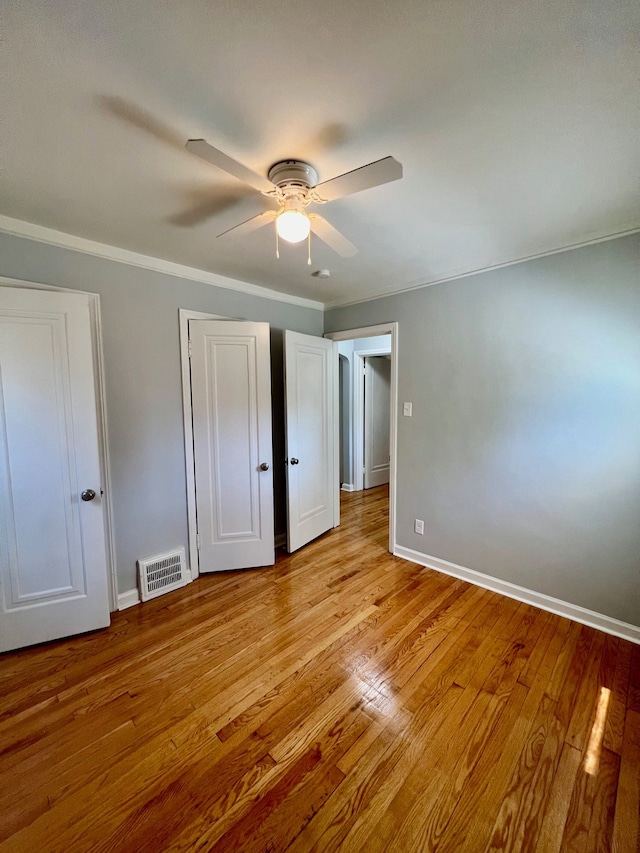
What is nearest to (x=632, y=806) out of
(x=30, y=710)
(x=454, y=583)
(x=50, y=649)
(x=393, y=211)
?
(x=454, y=583)

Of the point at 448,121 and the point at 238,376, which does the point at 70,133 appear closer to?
the point at 448,121

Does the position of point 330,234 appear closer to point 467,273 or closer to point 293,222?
point 293,222

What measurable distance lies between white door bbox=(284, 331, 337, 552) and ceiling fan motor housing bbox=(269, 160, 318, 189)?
1.54 meters

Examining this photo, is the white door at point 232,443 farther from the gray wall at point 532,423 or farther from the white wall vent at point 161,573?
the gray wall at point 532,423

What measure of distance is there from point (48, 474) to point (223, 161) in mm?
1964

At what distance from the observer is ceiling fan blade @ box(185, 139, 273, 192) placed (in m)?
0.97

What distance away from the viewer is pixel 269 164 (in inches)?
55.4

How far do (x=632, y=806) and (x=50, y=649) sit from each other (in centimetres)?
288

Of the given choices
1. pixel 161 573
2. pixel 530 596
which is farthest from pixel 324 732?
pixel 530 596

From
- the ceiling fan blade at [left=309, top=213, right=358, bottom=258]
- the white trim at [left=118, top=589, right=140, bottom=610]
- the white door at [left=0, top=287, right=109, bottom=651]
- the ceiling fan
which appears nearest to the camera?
the ceiling fan

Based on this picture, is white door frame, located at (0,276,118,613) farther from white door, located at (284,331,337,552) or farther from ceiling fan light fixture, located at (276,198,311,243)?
ceiling fan light fixture, located at (276,198,311,243)

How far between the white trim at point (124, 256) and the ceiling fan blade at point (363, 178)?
64.5 inches

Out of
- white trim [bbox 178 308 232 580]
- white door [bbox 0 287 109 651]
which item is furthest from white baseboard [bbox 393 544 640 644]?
white door [bbox 0 287 109 651]

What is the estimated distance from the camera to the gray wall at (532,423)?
1.97 meters
